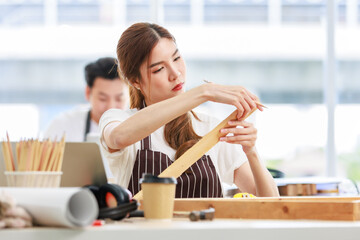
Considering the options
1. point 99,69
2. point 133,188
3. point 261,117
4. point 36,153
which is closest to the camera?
point 36,153

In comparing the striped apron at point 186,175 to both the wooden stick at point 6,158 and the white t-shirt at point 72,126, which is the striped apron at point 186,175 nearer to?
→ the wooden stick at point 6,158

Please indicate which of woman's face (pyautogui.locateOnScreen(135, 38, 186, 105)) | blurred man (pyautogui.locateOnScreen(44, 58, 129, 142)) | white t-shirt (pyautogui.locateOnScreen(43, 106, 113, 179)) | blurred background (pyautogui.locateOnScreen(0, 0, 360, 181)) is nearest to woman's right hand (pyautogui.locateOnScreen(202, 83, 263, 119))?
woman's face (pyautogui.locateOnScreen(135, 38, 186, 105))

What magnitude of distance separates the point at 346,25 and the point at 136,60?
9.63 feet

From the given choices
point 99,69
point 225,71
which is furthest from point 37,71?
point 225,71

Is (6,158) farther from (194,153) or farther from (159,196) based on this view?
(194,153)

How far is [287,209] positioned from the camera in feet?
3.58

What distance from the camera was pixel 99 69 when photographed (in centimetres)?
353

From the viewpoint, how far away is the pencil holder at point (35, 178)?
1.04 metres

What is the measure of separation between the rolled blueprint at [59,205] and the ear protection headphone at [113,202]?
0.11 meters

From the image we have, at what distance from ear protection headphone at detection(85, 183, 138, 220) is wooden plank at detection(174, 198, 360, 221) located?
18cm

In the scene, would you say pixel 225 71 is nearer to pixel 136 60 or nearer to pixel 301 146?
pixel 301 146

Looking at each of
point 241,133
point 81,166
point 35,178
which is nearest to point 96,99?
point 241,133

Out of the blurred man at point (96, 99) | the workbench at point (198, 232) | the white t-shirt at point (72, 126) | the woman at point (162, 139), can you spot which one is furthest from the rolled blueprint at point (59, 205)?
the white t-shirt at point (72, 126)

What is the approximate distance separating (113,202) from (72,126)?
2644 millimetres
